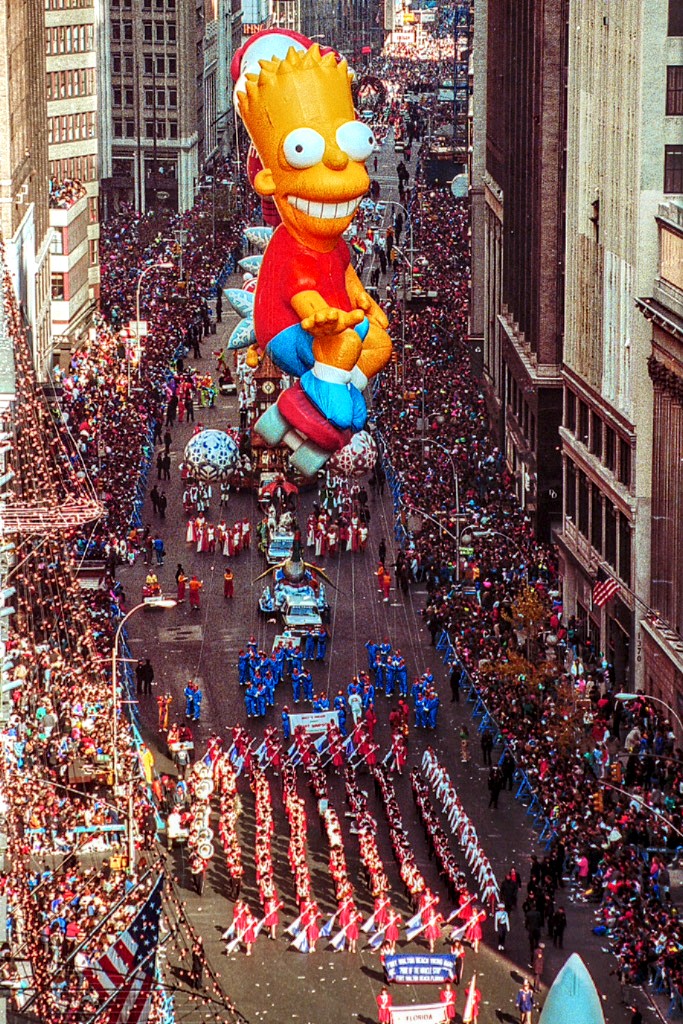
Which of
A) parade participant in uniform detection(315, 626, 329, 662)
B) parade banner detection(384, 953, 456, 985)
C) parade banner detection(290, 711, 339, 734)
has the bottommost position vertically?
parade participant in uniform detection(315, 626, 329, 662)

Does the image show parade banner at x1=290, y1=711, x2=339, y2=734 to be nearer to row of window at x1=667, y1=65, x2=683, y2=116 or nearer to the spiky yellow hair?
row of window at x1=667, y1=65, x2=683, y2=116

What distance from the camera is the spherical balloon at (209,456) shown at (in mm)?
110500

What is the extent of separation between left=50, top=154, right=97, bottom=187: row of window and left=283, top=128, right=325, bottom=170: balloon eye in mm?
63674

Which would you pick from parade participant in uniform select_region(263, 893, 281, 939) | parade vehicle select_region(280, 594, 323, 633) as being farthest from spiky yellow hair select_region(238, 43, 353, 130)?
parade participant in uniform select_region(263, 893, 281, 939)

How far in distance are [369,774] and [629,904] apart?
49.1 feet

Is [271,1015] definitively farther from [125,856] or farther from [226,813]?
[226,813]

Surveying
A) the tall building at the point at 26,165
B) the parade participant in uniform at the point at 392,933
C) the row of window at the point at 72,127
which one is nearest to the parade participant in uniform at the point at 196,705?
the parade participant in uniform at the point at 392,933

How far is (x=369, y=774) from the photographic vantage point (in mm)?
78062

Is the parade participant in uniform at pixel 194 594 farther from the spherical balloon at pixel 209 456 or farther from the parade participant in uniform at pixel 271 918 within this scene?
the parade participant in uniform at pixel 271 918

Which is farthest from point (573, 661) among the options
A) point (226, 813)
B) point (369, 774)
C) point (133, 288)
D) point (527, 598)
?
point (133, 288)

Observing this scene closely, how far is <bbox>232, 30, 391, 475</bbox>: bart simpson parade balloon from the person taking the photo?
299 feet

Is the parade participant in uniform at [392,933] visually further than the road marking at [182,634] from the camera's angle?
No

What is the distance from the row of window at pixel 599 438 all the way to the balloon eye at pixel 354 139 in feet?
31.1

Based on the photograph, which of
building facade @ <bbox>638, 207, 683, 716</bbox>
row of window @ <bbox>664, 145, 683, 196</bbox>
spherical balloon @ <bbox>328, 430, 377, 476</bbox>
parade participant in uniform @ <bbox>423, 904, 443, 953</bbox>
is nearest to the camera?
parade participant in uniform @ <bbox>423, 904, 443, 953</bbox>
